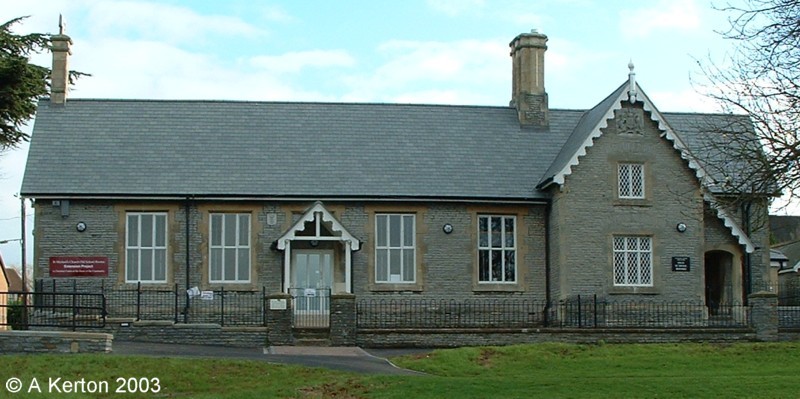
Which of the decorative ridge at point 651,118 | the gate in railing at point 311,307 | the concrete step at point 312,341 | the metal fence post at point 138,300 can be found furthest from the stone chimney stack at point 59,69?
the decorative ridge at point 651,118

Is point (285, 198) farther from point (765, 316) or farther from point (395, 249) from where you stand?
point (765, 316)

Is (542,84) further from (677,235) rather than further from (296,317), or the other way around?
(296,317)

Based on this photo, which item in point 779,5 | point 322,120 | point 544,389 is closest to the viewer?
point 779,5

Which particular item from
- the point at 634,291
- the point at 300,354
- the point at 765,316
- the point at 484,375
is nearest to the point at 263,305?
the point at 300,354

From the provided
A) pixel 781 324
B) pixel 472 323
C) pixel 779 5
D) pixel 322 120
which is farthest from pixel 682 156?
pixel 779 5

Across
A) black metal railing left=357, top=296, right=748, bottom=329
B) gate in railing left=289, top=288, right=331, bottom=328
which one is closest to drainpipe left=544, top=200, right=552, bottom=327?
black metal railing left=357, top=296, right=748, bottom=329

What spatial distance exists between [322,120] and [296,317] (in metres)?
8.40

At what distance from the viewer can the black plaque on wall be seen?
3494cm

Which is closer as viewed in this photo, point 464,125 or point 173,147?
point 173,147

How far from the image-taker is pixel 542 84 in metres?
39.5

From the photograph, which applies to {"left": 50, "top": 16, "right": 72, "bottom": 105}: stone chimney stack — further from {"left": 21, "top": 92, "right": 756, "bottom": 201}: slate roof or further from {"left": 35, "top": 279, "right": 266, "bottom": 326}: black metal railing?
{"left": 35, "top": 279, "right": 266, "bottom": 326}: black metal railing

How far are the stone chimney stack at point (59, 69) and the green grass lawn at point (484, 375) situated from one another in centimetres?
1488

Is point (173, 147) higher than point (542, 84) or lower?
lower

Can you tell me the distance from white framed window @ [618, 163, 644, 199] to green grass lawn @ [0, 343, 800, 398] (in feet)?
23.8
